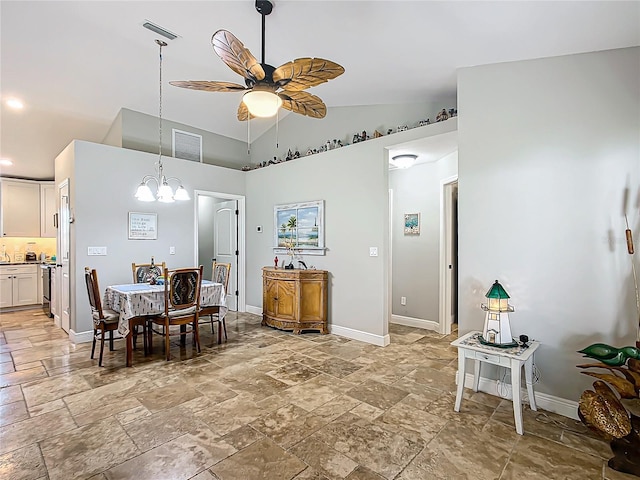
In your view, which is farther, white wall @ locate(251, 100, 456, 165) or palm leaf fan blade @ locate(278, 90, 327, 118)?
white wall @ locate(251, 100, 456, 165)

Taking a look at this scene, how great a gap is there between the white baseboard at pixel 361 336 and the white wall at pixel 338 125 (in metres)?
2.80

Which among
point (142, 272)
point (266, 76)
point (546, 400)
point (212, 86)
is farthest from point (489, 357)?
point (142, 272)

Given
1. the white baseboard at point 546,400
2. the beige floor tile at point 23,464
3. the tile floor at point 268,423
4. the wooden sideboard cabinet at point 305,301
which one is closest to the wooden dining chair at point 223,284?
the tile floor at point 268,423

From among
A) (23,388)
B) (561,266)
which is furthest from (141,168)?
(561,266)

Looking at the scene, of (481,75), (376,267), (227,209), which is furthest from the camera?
(227,209)

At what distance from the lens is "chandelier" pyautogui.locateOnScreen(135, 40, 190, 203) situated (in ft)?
12.5

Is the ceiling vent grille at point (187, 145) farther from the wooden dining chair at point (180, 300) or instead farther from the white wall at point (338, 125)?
the wooden dining chair at point (180, 300)

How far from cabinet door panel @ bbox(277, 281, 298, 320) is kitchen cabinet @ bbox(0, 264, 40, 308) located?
5327mm

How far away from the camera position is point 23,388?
3.00m

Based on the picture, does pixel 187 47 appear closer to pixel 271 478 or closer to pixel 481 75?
pixel 481 75

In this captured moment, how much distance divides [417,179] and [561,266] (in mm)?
2858

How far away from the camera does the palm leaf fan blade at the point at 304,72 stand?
221 centimetres

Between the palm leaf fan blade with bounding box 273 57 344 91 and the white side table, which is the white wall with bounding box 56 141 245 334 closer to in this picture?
the palm leaf fan blade with bounding box 273 57 344 91

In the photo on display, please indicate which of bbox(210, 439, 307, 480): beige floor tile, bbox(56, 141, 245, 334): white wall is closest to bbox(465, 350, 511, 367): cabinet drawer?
bbox(210, 439, 307, 480): beige floor tile
